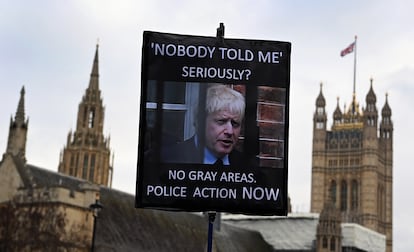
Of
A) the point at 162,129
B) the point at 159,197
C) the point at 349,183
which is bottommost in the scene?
the point at 159,197

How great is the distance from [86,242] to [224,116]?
4238cm

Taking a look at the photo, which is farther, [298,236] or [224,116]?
[298,236]

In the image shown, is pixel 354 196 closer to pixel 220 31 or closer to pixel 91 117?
pixel 91 117

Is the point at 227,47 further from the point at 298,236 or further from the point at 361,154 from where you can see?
the point at 361,154

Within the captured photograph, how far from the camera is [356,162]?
15050 cm

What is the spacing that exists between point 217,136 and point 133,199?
52.1 m

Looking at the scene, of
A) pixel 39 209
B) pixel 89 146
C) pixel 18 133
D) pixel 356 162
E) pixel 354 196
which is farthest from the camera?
pixel 356 162

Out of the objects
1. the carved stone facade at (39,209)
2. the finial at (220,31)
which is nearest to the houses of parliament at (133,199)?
the carved stone facade at (39,209)

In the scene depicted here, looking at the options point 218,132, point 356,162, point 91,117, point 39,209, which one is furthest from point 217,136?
point 356,162

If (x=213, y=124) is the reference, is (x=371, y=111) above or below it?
above

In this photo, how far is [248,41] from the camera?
11250 mm

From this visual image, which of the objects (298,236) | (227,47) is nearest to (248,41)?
(227,47)

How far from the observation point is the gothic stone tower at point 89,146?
93.4m

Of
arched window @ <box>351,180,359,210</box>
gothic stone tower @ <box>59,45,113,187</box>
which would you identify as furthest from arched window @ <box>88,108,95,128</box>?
arched window @ <box>351,180,359,210</box>
